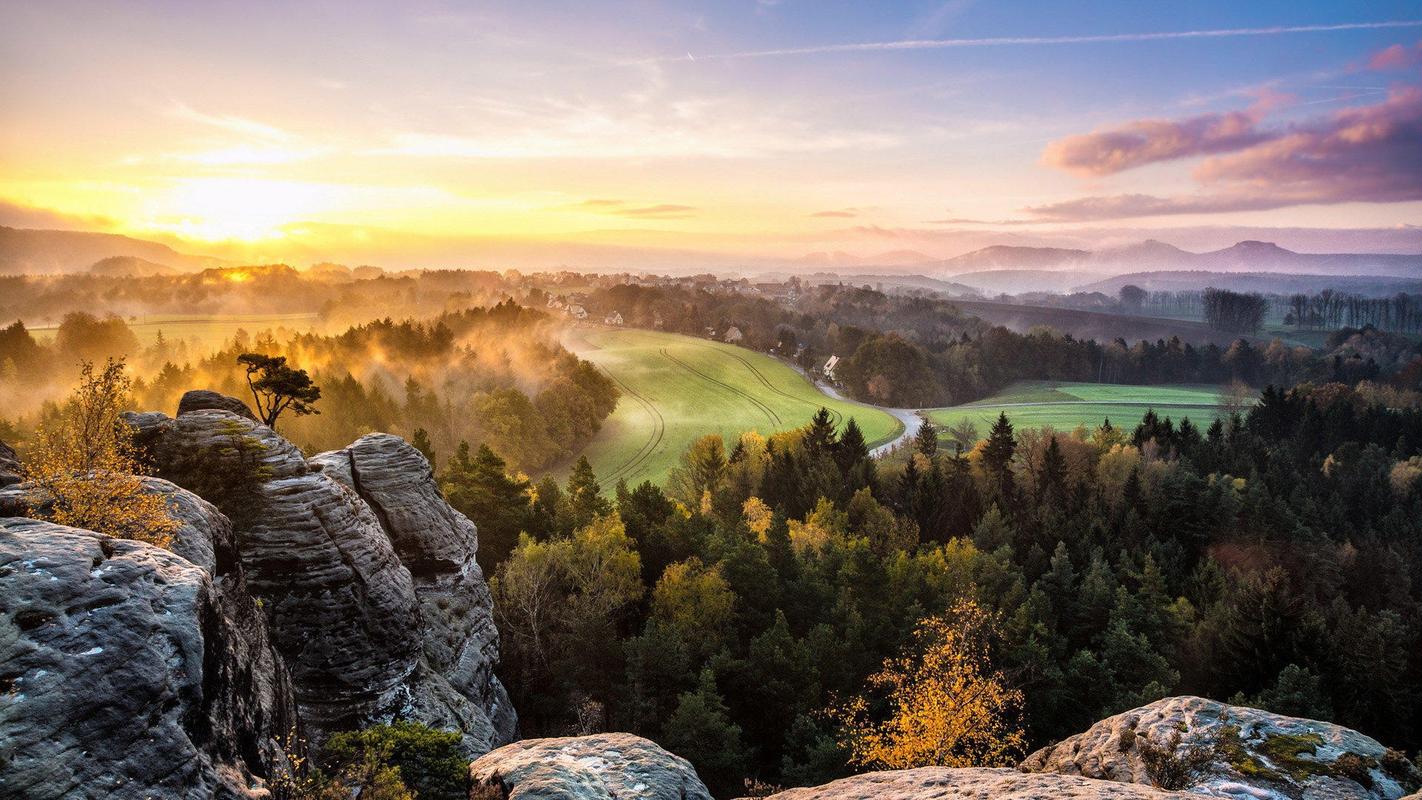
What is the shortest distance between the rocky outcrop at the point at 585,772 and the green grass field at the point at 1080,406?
112565 millimetres

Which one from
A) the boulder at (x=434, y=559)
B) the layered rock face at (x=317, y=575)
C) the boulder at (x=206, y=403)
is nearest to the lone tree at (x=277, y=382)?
the boulder at (x=206, y=403)

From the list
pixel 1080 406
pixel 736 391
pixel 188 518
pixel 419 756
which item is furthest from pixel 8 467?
pixel 1080 406

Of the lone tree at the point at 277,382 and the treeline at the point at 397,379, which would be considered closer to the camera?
the lone tree at the point at 277,382

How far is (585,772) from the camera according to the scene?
14.6 metres

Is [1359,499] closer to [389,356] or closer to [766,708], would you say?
[766,708]

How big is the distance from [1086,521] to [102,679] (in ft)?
233

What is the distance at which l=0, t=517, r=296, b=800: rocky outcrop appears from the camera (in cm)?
984

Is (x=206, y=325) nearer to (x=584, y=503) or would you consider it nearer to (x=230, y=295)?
(x=230, y=295)

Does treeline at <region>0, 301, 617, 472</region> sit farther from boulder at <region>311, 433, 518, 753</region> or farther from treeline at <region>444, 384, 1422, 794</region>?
boulder at <region>311, 433, 518, 753</region>

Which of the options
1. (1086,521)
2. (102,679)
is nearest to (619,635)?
(102,679)

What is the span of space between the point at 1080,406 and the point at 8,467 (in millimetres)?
155240

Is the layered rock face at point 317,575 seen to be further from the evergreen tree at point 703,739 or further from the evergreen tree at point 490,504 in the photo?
the evergreen tree at point 490,504

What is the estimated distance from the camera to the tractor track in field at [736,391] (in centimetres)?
12128

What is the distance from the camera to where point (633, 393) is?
434ft
